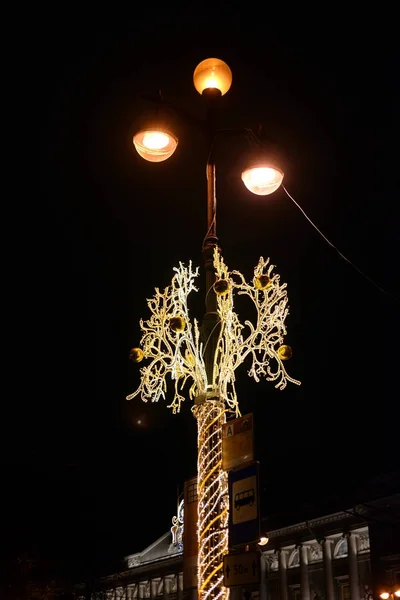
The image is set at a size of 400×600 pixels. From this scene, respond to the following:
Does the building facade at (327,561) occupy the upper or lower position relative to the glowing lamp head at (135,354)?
upper

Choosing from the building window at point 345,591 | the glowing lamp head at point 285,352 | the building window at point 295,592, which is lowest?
the glowing lamp head at point 285,352

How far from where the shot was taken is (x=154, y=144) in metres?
7.68

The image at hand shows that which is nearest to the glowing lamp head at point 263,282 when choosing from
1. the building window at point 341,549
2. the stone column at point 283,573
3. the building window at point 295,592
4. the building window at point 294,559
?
the building window at point 341,549

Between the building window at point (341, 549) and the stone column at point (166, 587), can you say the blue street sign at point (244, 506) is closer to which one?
the building window at point (341, 549)

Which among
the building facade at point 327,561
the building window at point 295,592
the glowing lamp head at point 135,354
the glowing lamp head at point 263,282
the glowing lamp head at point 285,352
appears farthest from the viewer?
the building window at point 295,592

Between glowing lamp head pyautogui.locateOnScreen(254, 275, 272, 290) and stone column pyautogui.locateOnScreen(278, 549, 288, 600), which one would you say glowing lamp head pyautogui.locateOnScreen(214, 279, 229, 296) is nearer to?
glowing lamp head pyautogui.locateOnScreen(254, 275, 272, 290)

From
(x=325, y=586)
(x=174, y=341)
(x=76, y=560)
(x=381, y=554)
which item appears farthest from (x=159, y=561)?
(x=174, y=341)

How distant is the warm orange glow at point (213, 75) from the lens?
812cm

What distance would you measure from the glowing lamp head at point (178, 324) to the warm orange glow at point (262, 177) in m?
1.49

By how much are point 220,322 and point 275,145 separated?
1.86 m

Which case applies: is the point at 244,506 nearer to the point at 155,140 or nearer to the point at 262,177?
the point at 262,177

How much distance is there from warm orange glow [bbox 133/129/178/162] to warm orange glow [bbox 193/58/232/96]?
91 cm

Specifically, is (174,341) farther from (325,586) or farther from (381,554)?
(325,586)

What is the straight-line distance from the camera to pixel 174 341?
28.3ft
